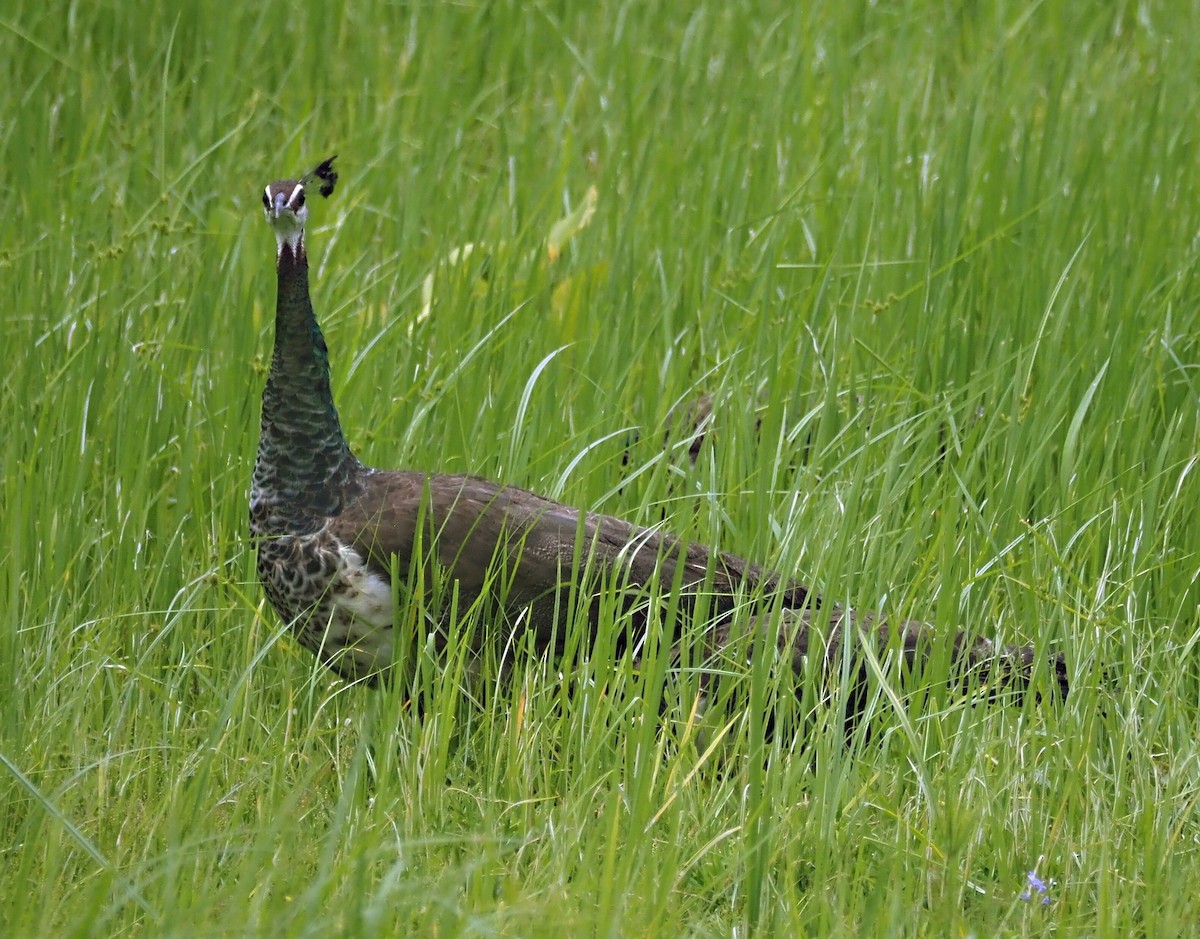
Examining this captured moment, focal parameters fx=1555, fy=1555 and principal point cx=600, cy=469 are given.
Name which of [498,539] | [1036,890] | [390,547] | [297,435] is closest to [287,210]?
[297,435]

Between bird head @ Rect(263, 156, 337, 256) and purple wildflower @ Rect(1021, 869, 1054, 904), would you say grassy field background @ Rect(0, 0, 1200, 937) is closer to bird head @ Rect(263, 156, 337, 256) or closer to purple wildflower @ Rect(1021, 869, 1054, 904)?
purple wildflower @ Rect(1021, 869, 1054, 904)

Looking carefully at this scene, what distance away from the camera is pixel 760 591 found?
3.28 metres

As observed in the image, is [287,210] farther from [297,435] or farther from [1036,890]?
[1036,890]

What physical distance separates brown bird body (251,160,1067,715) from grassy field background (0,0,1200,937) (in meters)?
0.14

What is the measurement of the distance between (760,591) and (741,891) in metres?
0.70

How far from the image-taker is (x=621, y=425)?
15.0ft

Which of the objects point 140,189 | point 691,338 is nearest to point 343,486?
point 691,338

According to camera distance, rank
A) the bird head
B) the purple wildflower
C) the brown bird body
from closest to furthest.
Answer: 1. the purple wildflower
2. the brown bird body
3. the bird head

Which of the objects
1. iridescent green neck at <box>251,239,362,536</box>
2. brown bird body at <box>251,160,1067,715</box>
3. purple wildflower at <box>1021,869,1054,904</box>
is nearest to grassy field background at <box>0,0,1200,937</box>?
purple wildflower at <box>1021,869,1054,904</box>

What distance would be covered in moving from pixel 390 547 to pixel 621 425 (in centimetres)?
112

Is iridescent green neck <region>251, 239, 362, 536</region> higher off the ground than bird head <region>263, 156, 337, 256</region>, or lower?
lower

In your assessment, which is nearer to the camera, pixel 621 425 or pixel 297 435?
pixel 297 435

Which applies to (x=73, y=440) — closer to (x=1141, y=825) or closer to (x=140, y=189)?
(x=140, y=189)

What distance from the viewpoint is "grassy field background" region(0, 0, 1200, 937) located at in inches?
109
